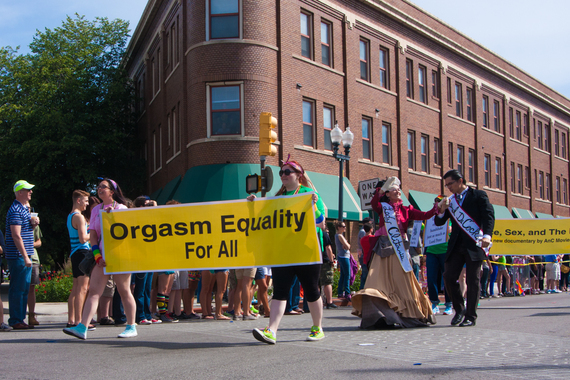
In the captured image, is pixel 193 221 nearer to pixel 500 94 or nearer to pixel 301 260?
pixel 301 260

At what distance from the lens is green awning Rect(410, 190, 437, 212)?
28.0 metres

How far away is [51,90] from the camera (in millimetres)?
28047

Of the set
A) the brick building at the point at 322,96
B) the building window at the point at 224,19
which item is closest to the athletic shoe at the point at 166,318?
the brick building at the point at 322,96

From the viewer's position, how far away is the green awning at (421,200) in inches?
1104

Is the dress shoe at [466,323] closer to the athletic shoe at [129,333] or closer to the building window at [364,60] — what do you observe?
the athletic shoe at [129,333]

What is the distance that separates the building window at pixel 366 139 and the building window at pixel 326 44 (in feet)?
10.8

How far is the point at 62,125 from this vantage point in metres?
26.3

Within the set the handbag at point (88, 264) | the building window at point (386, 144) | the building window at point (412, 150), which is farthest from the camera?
the building window at point (412, 150)

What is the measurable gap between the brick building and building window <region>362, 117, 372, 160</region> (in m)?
0.07

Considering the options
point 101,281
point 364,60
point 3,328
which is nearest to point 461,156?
point 364,60

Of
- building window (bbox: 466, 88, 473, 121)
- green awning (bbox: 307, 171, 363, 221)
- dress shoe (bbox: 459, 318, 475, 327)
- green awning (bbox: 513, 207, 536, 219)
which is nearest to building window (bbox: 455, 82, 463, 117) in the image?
building window (bbox: 466, 88, 473, 121)


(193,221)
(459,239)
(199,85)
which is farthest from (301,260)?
(199,85)

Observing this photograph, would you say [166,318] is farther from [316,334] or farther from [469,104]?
[469,104]

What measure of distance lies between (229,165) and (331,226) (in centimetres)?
467
